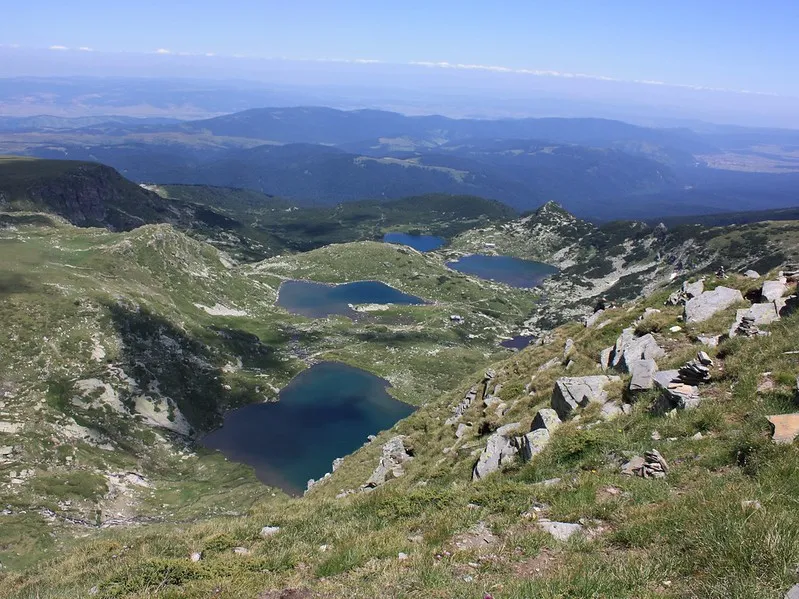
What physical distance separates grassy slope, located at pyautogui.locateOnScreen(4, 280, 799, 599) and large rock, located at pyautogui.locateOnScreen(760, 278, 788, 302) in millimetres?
6713

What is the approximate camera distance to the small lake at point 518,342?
181 metres

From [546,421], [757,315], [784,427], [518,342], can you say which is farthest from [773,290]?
[518,342]

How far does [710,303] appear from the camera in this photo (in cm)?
2900

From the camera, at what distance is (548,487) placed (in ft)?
49.6

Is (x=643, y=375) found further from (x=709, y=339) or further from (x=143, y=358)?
(x=143, y=358)

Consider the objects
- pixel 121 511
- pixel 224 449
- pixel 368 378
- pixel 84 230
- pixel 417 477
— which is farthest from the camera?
pixel 84 230

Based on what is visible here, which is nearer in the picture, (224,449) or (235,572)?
(235,572)

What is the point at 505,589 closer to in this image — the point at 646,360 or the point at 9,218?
the point at 646,360

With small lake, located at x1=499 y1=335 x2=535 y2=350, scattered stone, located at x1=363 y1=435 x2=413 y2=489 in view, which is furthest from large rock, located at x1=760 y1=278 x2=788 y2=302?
small lake, located at x1=499 y1=335 x2=535 y2=350

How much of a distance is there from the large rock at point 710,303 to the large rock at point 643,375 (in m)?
8.30

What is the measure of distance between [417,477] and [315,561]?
51.5 feet

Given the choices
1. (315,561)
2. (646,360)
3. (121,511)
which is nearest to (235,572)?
(315,561)

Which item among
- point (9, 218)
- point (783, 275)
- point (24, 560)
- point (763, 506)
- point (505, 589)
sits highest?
point (783, 275)

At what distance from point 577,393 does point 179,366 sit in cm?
10315
